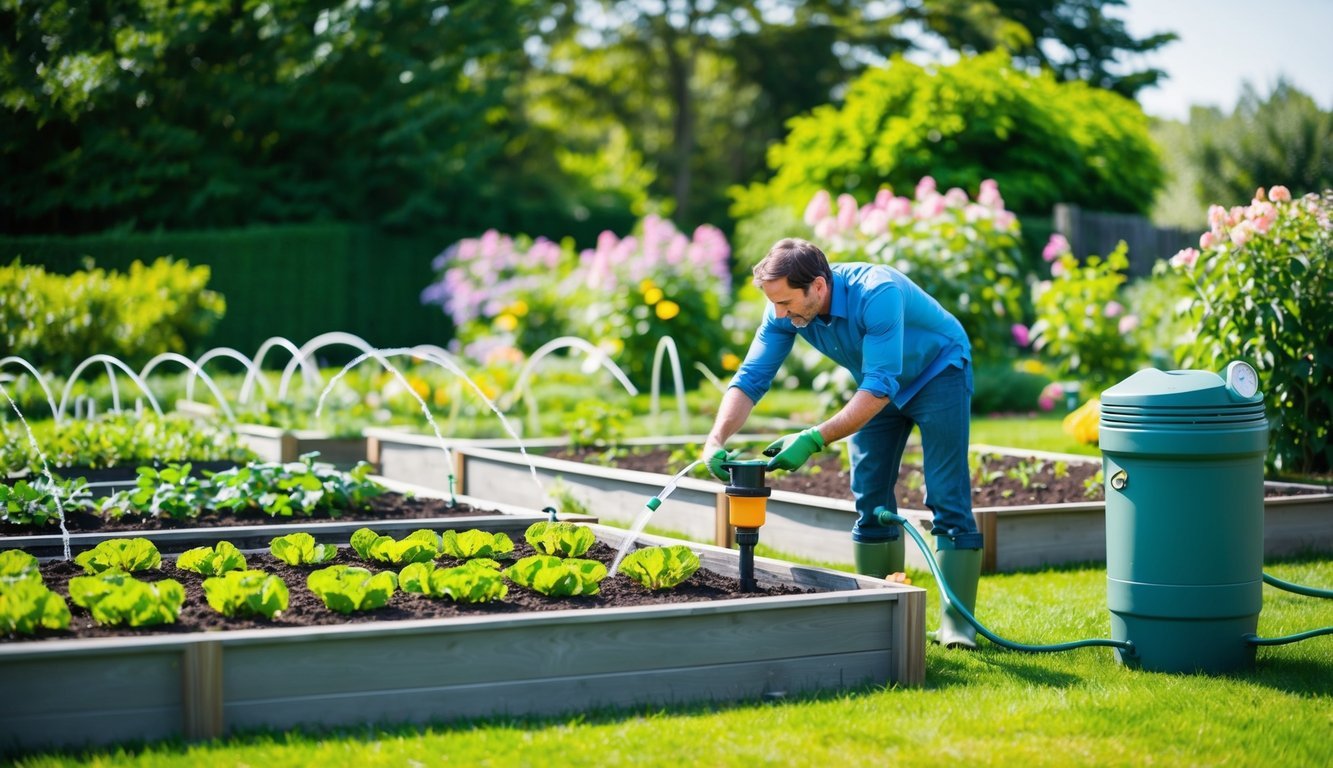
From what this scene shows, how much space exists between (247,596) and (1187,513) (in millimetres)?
2552

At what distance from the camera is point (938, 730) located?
10.2 feet

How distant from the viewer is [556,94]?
24.8 metres

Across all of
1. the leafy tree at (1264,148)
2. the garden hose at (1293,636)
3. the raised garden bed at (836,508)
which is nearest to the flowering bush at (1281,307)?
the raised garden bed at (836,508)

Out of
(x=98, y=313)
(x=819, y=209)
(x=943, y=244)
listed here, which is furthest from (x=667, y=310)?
(x=98, y=313)

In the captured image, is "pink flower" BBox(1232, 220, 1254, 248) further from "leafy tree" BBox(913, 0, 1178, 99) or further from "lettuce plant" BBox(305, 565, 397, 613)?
"leafy tree" BBox(913, 0, 1178, 99)

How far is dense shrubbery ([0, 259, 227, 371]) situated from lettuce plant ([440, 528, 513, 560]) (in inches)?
261

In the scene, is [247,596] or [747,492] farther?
[747,492]

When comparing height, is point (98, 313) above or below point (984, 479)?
above

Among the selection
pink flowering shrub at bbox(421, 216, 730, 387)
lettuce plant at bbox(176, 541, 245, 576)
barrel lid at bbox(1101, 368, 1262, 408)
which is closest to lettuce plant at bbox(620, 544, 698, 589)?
lettuce plant at bbox(176, 541, 245, 576)

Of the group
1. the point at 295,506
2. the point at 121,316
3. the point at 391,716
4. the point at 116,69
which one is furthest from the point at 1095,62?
the point at 391,716

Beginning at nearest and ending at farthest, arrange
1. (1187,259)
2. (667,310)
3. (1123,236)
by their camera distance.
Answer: (1187,259) → (667,310) → (1123,236)

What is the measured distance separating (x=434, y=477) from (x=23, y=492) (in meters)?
2.72

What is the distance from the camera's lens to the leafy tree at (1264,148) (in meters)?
21.1

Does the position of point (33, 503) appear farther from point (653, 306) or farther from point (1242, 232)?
point (653, 306)
